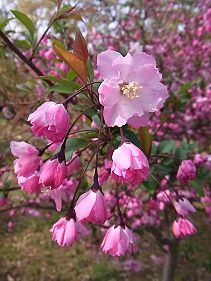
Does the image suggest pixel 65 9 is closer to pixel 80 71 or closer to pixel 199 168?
pixel 80 71

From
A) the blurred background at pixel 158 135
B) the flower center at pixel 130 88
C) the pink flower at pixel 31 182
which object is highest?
the flower center at pixel 130 88

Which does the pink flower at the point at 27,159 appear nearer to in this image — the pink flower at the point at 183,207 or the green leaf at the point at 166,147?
the pink flower at the point at 183,207

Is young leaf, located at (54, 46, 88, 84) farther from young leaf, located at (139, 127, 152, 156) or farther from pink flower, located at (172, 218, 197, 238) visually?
pink flower, located at (172, 218, 197, 238)

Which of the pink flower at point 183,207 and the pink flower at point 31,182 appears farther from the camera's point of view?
the pink flower at point 183,207

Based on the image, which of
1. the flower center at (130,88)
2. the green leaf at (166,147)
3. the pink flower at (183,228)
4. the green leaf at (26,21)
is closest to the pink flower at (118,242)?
the pink flower at (183,228)

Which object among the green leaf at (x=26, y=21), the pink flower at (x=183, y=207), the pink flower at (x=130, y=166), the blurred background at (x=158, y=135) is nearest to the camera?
the pink flower at (x=130, y=166)

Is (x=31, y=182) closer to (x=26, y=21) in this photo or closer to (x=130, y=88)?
(x=130, y=88)

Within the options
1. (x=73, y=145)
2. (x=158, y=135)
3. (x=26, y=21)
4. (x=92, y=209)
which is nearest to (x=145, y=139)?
(x=73, y=145)
